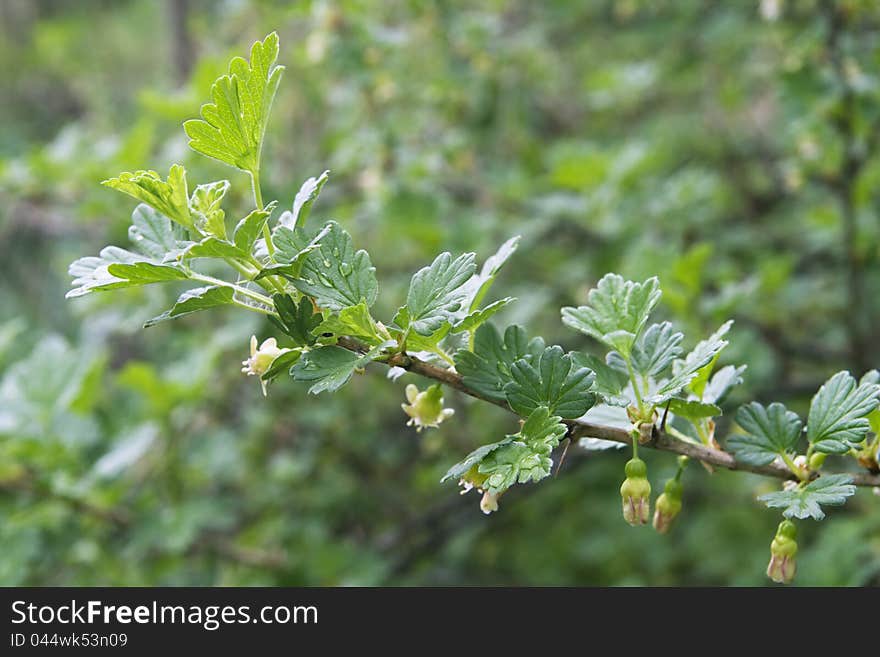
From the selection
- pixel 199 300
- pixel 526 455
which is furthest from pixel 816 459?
pixel 199 300

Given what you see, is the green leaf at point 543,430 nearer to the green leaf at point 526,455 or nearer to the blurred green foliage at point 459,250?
the green leaf at point 526,455

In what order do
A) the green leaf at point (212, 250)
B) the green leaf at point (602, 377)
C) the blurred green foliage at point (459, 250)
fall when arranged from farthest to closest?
the blurred green foliage at point (459, 250)
the green leaf at point (602, 377)
the green leaf at point (212, 250)

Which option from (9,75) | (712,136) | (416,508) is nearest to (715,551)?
(416,508)

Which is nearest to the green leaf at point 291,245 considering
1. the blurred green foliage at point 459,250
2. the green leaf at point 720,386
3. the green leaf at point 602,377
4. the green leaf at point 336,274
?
the green leaf at point 336,274

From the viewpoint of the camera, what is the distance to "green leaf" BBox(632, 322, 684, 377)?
26.6 inches

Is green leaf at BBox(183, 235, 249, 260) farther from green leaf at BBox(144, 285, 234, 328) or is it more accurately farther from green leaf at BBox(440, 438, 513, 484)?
green leaf at BBox(440, 438, 513, 484)

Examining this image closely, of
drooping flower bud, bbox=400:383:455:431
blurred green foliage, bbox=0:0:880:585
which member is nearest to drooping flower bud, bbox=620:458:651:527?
drooping flower bud, bbox=400:383:455:431

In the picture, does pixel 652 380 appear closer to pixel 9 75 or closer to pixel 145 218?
pixel 145 218

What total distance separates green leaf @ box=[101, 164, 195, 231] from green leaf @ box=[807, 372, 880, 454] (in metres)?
0.53

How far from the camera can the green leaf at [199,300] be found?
590mm

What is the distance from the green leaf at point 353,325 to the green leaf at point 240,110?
15 cm

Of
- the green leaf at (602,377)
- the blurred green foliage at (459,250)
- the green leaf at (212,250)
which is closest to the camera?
the green leaf at (212,250)

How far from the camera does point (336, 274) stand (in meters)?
0.63

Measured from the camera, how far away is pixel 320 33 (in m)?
1.63
